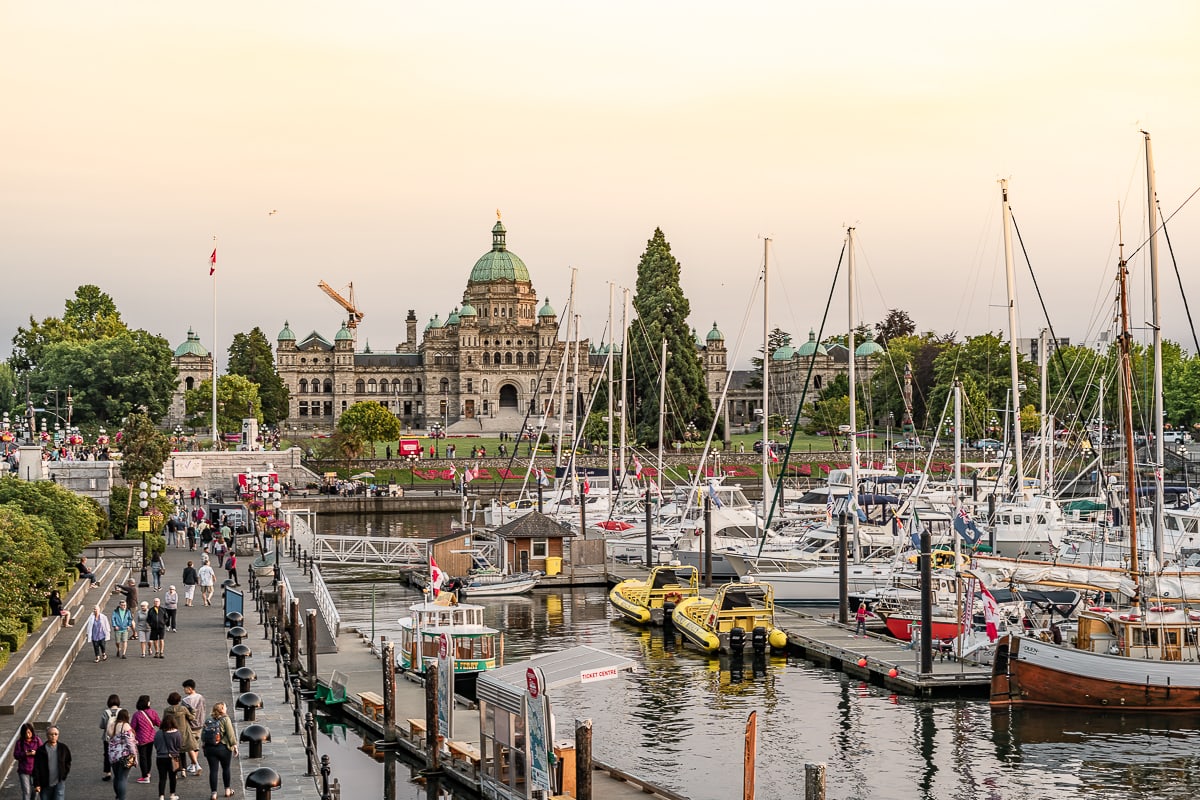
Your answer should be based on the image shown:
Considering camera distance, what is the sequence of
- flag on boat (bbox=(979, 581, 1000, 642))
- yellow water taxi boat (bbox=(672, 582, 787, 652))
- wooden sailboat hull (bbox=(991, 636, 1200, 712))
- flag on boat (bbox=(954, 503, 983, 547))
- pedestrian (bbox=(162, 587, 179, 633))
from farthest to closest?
flag on boat (bbox=(954, 503, 983, 547)) → yellow water taxi boat (bbox=(672, 582, 787, 652)) → pedestrian (bbox=(162, 587, 179, 633)) → flag on boat (bbox=(979, 581, 1000, 642)) → wooden sailboat hull (bbox=(991, 636, 1200, 712))

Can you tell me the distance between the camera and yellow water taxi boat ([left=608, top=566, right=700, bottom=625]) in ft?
150

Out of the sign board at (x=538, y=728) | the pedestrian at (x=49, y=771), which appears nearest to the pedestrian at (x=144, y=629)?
the pedestrian at (x=49, y=771)

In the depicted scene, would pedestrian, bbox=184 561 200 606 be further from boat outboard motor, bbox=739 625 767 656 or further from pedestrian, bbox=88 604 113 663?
boat outboard motor, bbox=739 625 767 656

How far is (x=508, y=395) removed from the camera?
617 ft

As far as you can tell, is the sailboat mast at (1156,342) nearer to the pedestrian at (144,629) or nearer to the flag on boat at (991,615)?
the flag on boat at (991,615)

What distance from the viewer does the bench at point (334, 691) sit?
31.8m

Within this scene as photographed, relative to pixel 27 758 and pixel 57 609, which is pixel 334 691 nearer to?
pixel 57 609

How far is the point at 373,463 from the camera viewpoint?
113 metres

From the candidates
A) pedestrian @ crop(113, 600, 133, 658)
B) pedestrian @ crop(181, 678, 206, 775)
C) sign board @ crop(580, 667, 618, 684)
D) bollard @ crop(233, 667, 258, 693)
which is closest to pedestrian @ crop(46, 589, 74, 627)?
pedestrian @ crop(113, 600, 133, 658)

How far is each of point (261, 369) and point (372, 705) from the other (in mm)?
140958

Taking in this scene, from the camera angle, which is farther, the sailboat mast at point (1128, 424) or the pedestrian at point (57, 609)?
the pedestrian at point (57, 609)

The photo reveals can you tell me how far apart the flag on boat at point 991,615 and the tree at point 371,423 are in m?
84.1

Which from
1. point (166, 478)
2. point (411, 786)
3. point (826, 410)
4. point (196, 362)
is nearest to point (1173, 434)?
point (826, 410)

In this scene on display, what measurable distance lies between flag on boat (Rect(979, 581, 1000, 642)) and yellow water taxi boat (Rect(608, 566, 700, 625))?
10484 mm
